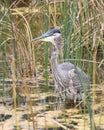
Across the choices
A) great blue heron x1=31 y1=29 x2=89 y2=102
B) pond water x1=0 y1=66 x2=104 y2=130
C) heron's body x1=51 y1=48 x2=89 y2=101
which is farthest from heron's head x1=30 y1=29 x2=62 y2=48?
pond water x1=0 y1=66 x2=104 y2=130

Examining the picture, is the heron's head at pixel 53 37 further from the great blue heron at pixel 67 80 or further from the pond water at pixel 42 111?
the pond water at pixel 42 111

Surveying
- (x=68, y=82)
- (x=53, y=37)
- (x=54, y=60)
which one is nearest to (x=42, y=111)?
(x=68, y=82)

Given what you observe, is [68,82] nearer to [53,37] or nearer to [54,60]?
[54,60]

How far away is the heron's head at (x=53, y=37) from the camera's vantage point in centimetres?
422

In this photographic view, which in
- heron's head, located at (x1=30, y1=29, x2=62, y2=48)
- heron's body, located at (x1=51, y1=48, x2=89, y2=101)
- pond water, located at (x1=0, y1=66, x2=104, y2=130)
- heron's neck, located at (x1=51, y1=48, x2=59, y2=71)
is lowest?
pond water, located at (x1=0, y1=66, x2=104, y2=130)

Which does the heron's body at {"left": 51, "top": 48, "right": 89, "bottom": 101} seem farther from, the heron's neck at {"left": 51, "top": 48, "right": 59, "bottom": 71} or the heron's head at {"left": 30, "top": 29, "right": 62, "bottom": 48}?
the heron's head at {"left": 30, "top": 29, "right": 62, "bottom": 48}

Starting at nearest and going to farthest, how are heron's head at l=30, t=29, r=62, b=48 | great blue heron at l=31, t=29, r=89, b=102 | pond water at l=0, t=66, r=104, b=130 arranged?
pond water at l=0, t=66, r=104, b=130 < great blue heron at l=31, t=29, r=89, b=102 < heron's head at l=30, t=29, r=62, b=48

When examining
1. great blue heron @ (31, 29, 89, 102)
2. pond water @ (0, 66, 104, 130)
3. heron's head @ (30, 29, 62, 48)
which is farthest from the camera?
heron's head @ (30, 29, 62, 48)

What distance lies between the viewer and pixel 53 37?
4352 mm

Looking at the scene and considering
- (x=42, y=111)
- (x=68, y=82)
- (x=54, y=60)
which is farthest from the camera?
(x=54, y=60)

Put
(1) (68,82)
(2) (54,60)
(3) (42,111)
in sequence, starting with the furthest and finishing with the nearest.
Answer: (2) (54,60) < (1) (68,82) < (3) (42,111)

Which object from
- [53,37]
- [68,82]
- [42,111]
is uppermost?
[53,37]

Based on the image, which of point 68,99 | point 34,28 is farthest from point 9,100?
point 34,28

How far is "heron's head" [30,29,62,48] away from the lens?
166 inches
